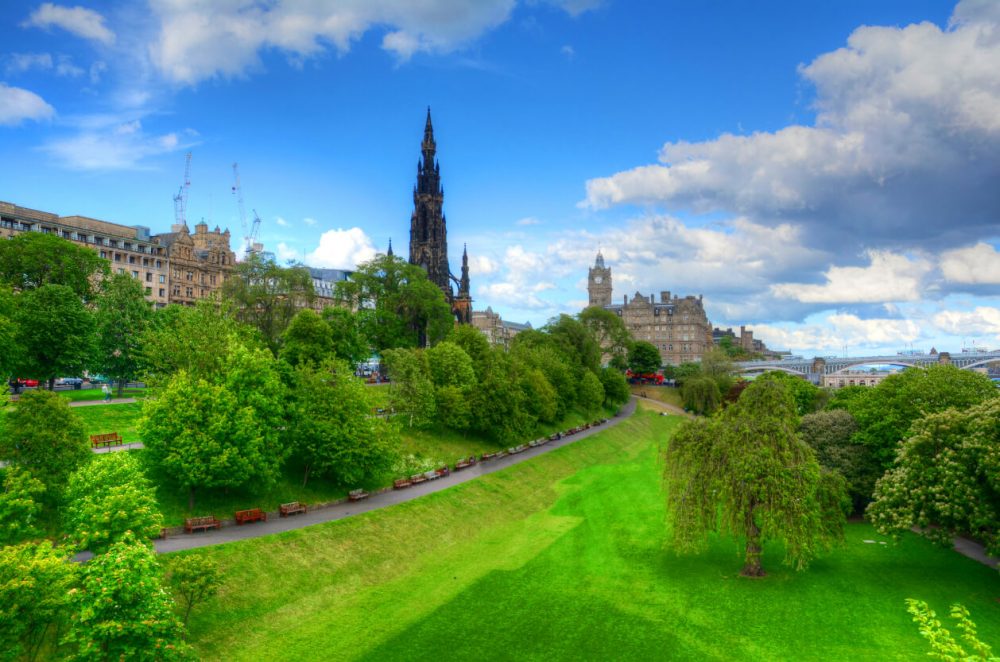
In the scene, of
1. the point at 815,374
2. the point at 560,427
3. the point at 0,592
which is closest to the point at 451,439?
the point at 560,427

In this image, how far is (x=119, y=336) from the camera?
58.5m

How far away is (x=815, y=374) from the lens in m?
160

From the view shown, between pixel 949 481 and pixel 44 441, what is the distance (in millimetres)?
43389

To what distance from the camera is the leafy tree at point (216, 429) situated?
35750 millimetres

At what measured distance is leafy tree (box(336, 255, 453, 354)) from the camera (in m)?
91.3

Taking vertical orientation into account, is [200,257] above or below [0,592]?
above

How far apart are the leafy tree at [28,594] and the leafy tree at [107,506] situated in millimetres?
3217

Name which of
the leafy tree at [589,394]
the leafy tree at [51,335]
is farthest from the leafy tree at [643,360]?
the leafy tree at [51,335]

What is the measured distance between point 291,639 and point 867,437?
131 ft

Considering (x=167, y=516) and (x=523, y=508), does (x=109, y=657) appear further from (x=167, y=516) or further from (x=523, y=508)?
(x=523, y=508)

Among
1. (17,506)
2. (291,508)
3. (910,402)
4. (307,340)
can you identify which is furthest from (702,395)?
(17,506)

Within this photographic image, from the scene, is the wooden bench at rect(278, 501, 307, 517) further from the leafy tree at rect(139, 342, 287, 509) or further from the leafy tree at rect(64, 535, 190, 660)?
the leafy tree at rect(64, 535, 190, 660)

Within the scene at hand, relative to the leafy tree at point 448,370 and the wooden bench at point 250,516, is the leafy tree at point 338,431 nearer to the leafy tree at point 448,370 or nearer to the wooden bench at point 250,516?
the wooden bench at point 250,516

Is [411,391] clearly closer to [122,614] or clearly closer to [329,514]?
[329,514]
